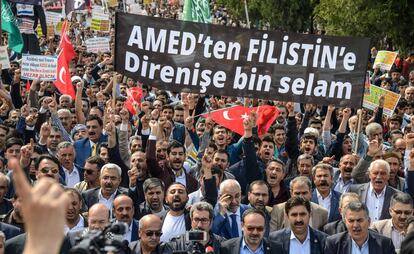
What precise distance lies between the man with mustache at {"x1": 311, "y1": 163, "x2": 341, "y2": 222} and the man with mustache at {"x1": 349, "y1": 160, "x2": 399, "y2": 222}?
0.23 meters

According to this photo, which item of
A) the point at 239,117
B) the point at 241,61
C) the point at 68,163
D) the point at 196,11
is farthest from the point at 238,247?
the point at 196,11

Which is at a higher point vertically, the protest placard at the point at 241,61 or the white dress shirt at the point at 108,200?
the protest placard at the point at 241,61

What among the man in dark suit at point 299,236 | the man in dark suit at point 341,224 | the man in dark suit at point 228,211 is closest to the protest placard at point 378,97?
the man in dark suit at point 228,211

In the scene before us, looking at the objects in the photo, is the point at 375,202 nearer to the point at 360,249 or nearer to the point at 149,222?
the point at 360,249

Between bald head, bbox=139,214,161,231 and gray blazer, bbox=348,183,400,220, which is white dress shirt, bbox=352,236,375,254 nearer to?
bald head, bbox=139,214,161,231

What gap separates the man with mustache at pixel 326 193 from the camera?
8.29 meters

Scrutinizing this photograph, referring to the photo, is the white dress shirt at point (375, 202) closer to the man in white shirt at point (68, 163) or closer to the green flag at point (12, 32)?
the man in white shirt at point (68, 163)

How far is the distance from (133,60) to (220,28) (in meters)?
0.96

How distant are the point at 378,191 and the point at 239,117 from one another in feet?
10.4

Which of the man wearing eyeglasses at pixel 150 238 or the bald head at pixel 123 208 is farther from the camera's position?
the bald head at pixel 123 208

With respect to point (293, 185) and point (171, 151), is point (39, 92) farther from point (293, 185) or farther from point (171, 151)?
point (293, 185)

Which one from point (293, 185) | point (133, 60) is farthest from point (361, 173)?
point (133, 60)

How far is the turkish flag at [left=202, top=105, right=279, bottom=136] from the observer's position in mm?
11078

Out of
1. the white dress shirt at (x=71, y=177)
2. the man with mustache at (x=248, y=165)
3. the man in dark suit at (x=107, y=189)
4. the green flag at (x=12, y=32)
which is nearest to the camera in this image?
the man in dark suit at (x=107, y=189)
